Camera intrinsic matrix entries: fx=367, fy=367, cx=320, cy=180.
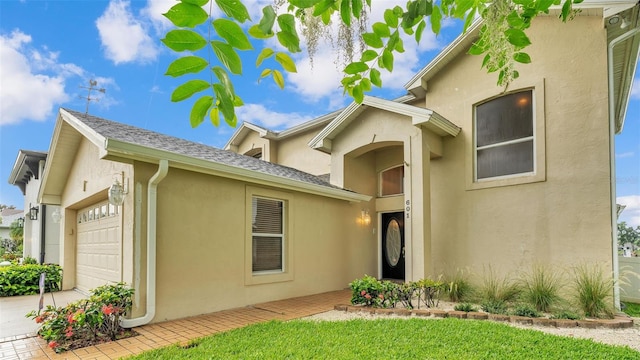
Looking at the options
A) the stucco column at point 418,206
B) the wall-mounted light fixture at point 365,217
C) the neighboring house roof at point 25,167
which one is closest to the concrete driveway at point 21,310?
the neighboring house roof at point 25,167

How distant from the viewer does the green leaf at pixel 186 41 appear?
164cm

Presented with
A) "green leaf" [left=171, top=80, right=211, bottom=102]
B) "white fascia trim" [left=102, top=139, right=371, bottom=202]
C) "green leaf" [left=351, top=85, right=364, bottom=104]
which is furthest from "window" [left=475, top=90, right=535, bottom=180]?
"green leaf" [left=171, top=80, right=211, bottom=102]

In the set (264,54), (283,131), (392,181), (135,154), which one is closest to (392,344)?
(264,54)

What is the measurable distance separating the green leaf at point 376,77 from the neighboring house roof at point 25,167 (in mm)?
17950

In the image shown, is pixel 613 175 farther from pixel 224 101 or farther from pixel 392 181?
pixel 224 101

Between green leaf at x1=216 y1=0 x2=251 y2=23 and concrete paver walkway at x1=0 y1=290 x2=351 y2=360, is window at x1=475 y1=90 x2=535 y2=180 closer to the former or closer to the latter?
concrete paver walkway at x1=0 y1=290 x2=351 y2=360

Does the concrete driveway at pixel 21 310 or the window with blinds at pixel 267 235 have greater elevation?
the window with blinds at pixel 267 235

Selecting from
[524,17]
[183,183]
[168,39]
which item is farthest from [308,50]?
[183,183]

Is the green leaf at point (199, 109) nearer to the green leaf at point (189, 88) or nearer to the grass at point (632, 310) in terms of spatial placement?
the green leaf at point (189, 88)

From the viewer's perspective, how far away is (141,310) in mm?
6684

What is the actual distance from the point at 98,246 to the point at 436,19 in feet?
32.5

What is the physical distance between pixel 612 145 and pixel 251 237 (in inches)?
330

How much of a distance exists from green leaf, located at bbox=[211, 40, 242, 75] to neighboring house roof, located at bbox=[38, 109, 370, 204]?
526 centimetres

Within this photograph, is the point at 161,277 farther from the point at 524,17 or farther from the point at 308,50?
the point at 524,17
